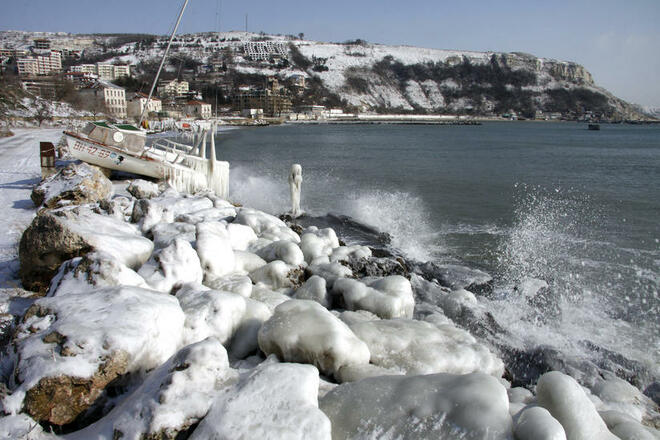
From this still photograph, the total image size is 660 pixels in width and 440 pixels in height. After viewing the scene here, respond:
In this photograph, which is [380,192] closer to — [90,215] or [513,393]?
[90,215]

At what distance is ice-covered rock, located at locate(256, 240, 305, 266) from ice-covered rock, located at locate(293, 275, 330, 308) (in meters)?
0.88

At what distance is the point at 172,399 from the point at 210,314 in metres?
1.60

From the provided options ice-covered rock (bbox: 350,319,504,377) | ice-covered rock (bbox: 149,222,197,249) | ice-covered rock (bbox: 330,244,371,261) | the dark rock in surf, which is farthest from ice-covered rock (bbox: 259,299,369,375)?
the dark rock in surf

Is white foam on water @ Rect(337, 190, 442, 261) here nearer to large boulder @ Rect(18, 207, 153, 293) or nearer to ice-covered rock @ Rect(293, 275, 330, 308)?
ice-covered rock @ Rect(293, 275, 330, 308)

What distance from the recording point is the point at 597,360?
6230 mm

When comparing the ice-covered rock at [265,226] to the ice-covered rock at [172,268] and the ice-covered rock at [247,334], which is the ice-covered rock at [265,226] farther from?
the ice-covered rock at [247,334]

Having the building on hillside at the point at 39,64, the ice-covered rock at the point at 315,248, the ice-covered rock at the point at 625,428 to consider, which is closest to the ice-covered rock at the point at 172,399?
the ice-covered rock at the point at 625,428

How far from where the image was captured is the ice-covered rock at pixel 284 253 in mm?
7453

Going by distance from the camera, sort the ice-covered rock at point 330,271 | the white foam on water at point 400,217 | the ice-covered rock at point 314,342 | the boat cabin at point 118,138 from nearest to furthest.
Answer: the ice-covered rock at point 314,342, the ice-covered rock at point 330,271, the white foam on water at point 400,217, the boat cabin at point 118,138

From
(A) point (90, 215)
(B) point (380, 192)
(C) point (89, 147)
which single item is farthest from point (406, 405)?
(B) point (380, 192)

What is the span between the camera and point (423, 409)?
328 centimetres

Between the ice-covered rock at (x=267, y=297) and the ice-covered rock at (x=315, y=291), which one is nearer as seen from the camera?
the ice-covered rock at (x=267, y=297)

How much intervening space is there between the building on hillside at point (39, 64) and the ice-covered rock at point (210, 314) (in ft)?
521

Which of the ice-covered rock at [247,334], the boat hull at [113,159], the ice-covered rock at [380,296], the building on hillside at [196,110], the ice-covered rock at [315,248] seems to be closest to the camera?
the ice-covered rock at [247,334]
